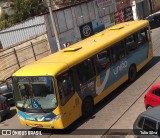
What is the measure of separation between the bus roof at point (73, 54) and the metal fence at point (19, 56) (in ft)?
33.9

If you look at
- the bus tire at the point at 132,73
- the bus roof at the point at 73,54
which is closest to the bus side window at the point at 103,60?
the bus roof at the point at 73,54

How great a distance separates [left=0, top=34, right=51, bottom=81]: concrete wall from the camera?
26.9 meters

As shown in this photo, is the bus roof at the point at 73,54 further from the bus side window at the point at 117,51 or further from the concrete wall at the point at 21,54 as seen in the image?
the concrete wall at the point at 21,54

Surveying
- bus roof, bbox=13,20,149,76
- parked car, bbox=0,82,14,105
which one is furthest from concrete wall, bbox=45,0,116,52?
bus roof, bbox=13,20,149,76

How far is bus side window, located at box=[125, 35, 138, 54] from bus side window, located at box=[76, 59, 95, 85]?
12.5 ft

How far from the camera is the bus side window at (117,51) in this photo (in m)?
17.3

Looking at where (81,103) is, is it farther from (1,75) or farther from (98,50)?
(1,75)

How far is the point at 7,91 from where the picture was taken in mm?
19781

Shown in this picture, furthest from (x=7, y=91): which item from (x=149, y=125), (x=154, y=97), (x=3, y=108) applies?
(x=149, y=125)

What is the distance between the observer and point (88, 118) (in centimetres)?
1479

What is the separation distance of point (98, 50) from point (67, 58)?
2059mm

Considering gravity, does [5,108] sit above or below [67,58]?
below

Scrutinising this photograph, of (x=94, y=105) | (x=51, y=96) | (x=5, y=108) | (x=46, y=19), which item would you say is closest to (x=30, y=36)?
(x=46, y=19)

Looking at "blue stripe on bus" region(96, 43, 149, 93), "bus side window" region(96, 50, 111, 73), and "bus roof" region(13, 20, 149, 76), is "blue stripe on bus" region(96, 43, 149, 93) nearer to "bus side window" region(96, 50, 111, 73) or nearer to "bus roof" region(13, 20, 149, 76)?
"bus side window" region(96, 50, 111, 73)
